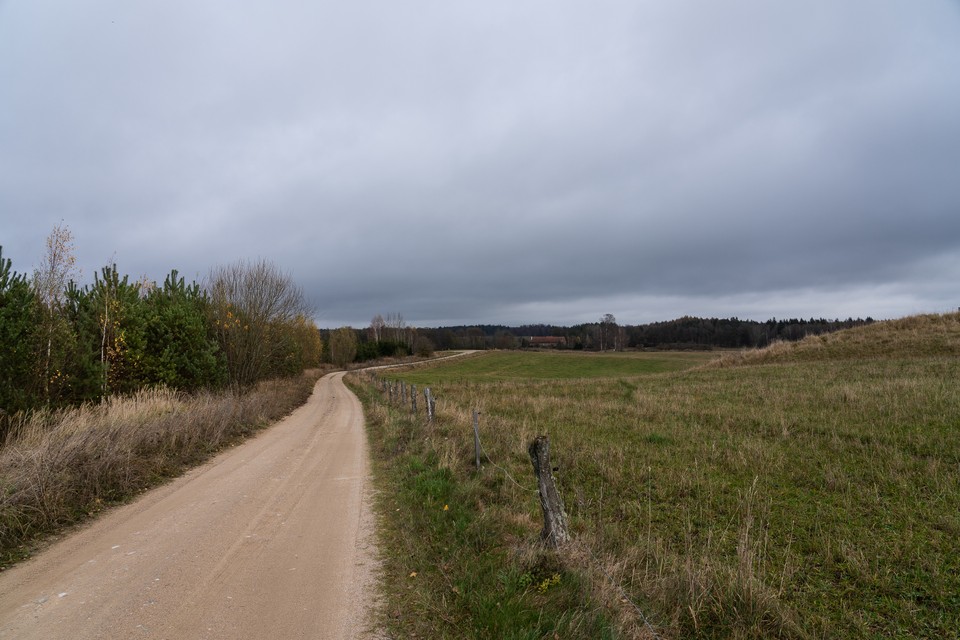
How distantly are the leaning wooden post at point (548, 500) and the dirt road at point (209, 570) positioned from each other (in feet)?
6.42

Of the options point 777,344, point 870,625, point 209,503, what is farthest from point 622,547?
point 777,344

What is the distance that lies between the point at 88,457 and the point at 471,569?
6.95 metres

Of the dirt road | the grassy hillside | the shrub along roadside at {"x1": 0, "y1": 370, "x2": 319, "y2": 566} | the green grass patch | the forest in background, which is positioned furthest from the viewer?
the forest in background

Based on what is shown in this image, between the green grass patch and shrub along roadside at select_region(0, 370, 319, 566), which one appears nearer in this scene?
shrub along roadside at select_region(0, 370, 319, 566)

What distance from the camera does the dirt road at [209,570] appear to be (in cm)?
397

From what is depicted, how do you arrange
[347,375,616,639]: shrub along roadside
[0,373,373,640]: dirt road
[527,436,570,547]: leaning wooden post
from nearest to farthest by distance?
[347,375,616,639]: shrub along roadside → [0,373,373,640]: dirt road → [527,436,570,547]: leaning wooden post

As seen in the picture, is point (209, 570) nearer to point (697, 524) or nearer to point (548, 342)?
point (697, 524)

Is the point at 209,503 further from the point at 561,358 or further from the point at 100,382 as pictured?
the point at 561,358

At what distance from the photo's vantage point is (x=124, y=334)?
15.8m

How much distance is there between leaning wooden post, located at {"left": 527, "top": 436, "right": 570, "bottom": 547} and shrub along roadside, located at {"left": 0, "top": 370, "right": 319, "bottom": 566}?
6.08 meters

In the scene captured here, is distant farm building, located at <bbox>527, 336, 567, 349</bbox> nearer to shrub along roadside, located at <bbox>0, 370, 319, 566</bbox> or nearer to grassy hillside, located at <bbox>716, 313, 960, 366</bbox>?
grassy hillside, located at <bbox>716, 313, 960, 366</bbox>

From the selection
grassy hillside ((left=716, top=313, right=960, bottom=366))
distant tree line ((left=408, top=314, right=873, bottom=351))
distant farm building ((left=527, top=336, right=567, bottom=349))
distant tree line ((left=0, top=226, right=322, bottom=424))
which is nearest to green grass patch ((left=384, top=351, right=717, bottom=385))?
grassy hillside ((left=716, top=313, right=960, bottom=366))

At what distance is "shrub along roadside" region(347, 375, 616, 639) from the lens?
3.82 metres

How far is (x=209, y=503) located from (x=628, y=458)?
25.1ft
